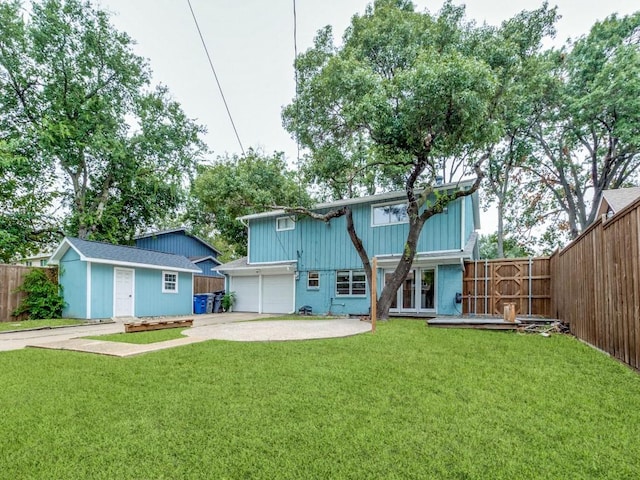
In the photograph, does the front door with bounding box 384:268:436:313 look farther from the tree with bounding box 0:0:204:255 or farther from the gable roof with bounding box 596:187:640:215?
the tree with bounding box 0:0:204:255

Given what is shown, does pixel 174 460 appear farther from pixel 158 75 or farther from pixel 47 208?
pixel 158 75

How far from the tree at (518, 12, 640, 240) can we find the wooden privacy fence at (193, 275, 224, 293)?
17.9 meters

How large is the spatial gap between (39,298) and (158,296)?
146 inches

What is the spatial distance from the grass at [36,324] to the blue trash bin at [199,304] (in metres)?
4.89

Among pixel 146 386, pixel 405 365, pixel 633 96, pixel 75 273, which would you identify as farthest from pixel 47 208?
pixel 633 96

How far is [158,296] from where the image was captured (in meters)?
13.6

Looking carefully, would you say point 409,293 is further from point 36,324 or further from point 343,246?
point 36,324

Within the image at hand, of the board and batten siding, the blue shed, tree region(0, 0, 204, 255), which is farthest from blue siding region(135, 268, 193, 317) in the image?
tree region(0, 0, 204, 255)

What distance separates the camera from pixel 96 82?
1770 cm

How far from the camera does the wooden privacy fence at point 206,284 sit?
55.0ft

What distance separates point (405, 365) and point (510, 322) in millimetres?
4846

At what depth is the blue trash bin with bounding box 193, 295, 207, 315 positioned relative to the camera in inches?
601

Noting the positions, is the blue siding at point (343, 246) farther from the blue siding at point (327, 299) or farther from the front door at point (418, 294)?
the front door at point (418, 294)

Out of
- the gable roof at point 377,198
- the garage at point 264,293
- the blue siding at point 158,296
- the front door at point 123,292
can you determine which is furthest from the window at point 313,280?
the front door at point 123,292
